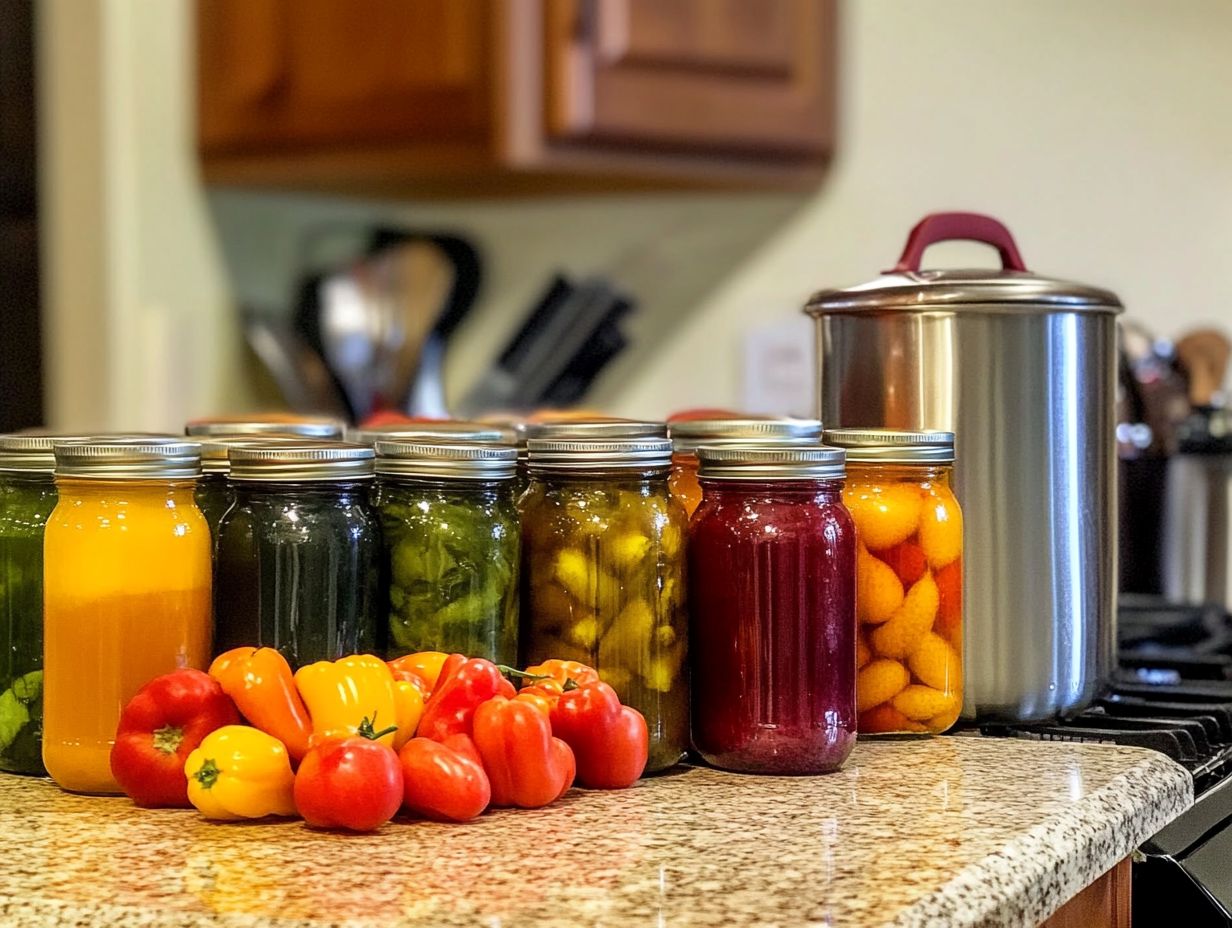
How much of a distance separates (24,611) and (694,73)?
5.32 ft

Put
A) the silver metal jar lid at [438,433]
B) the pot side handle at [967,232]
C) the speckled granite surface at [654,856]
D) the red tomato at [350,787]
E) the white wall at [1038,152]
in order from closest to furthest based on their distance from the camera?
the speckled granite surface at [654,856]
the red tomato at [350,787]
the silver metal jar lid at [438,433]
the pot side handle at [967,232]
the white wall at [1038,152]

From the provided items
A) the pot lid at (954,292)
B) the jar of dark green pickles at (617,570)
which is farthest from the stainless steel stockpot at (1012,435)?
the jar of dark green pickles at (617,570)

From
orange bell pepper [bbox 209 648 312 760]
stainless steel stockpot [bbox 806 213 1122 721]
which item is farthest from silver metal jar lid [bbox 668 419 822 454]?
orange bell pepper [bbox 209 648 312 760]

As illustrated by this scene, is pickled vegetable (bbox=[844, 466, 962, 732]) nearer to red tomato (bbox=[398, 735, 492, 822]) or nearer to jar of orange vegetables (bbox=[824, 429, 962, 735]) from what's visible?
jar of orange vegetables (bbox=[824, 429, 962, 735])

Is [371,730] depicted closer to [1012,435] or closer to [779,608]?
[779,608]

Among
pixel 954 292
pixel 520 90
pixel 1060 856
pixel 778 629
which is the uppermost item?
pixel 520 90

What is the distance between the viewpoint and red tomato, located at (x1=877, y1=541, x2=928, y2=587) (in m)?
1.18

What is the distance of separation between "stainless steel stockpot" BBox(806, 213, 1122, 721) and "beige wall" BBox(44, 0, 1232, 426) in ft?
3.87

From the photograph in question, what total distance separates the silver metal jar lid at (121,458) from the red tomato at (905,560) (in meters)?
0.50

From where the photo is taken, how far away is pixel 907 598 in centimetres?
117

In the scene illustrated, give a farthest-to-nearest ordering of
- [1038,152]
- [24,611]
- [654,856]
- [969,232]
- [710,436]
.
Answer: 1. [1038,152]
2. [969,232]
3. [710,436]
4. [24,611]
5. [654,856]

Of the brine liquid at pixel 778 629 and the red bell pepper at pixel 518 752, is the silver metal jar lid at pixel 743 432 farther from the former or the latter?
the red bell pepper at pixel 518 752

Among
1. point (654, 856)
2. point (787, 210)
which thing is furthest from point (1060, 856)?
point (787, 210)

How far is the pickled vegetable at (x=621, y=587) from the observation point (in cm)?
108
